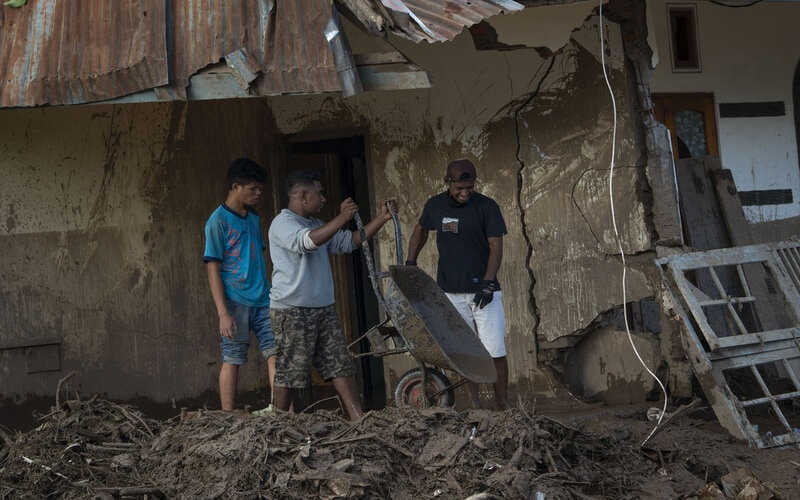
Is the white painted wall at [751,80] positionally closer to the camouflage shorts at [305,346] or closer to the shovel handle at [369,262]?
the shovel handle at [369,262]

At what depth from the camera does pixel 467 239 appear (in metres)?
6.92

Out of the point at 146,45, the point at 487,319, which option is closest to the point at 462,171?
the point at 487,319

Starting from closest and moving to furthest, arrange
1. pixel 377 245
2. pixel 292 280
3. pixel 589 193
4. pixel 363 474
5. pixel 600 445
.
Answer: pixel 363 474
pixel 600 445
pixel 292 280
pixel 589 193
pixel 377 245

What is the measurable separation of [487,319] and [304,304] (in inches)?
50.1

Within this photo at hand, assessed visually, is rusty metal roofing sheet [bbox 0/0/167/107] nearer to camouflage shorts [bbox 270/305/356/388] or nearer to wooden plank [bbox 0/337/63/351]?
camouflage shorts [bbox 270/305/356/388]

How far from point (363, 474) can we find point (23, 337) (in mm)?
4306

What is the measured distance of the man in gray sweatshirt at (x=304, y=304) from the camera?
6.28 m

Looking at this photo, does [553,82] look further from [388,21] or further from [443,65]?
[388,21]

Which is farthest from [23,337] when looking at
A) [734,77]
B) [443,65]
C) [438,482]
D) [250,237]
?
[734,77]

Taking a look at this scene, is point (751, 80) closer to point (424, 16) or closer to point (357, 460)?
point (424, 16)

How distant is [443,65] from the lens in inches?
324

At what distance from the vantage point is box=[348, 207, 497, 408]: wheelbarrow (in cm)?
592

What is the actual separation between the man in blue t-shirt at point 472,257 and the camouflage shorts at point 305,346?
31.3 inches

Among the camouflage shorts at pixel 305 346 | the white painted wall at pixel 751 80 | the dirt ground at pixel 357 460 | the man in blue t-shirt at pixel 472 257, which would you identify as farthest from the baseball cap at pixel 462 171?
the white painted wall at pixel 751 80
